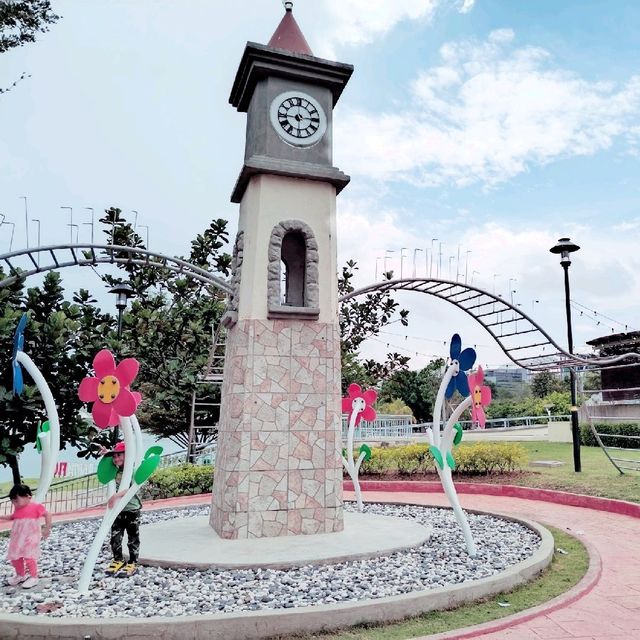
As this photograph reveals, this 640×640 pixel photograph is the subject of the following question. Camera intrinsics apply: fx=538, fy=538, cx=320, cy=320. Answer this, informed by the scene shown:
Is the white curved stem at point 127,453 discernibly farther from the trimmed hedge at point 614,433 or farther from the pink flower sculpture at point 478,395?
the trimmed hedge at point 614,433

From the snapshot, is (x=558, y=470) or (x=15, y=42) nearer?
(x=15, y=42)

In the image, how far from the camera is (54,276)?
1147cm

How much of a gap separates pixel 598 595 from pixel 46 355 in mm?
10215

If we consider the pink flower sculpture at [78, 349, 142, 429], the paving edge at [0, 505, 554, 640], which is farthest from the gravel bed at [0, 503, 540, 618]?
the pink flower sculpture at [78, 349, 142, 429]

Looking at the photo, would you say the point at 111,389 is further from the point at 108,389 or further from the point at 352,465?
the point at 352,465

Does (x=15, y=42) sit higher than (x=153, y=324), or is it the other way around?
(x=15, y=42)

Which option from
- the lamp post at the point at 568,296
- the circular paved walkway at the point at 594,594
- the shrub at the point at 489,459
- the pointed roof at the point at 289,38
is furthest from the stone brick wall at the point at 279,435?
the lamp post at the point at 568,296

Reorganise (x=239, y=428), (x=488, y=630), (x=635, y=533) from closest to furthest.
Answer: (x=488, y=630), (x=239, y=428), (x=635, y=533)

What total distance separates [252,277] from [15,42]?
6.08m

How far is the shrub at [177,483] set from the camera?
11883 millimetres

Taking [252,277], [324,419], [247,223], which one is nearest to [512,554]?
[324,419]

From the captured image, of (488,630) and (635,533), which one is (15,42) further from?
(635,533)

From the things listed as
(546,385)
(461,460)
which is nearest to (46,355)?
(461,460)

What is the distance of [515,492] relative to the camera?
11.0m
